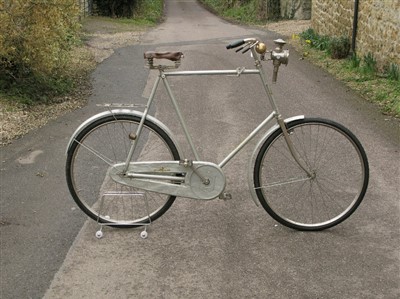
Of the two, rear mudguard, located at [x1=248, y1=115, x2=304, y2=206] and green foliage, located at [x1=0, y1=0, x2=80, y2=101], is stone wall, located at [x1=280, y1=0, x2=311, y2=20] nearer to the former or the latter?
green foliage, located at [x1=0, y1=0, x2=80, y2=101]

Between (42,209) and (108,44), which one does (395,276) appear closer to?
(42,209)

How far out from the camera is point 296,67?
469 inches

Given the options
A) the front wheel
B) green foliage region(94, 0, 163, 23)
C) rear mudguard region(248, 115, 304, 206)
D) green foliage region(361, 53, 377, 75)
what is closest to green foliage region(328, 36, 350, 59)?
green foliage region(361, 53, 377, 75)

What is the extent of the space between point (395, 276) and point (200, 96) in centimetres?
593

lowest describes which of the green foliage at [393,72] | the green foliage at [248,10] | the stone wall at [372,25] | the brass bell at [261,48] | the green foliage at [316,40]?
the green foliage at [248,10]

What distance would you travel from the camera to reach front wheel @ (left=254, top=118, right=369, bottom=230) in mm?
4230

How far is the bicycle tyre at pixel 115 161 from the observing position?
4246 millimetres

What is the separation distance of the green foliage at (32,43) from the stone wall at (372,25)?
511 centimetres

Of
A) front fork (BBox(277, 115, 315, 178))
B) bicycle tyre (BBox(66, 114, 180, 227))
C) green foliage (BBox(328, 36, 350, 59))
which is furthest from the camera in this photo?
green foliage (BBox(328, 36, 350, 59))

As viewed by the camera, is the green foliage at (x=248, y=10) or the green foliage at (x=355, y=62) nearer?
the green foliage at (x=355, y=62)

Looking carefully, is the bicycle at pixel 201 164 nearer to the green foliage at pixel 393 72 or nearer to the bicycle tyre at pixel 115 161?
the bicycle tyre at pixel 115 161

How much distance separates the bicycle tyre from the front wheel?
0.79m

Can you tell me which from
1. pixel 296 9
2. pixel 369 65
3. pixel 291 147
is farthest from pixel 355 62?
pixel 296 9

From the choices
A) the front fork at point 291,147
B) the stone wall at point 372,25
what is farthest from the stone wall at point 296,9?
the front fork at point 291,147
